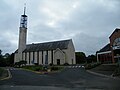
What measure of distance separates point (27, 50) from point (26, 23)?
12182 millimetres

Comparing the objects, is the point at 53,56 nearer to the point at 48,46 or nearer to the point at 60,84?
the point at 48,46

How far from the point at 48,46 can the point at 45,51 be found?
2.60 meters

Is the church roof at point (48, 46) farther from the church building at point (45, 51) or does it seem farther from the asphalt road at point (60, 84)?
the asphalt road at point (60, 84)

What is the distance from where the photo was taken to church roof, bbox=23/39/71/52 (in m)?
75.3

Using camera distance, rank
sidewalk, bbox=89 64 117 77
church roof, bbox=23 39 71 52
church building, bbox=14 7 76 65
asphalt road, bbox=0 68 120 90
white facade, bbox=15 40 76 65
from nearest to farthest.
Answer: asphalt road, bbox=0 68 120 90 < sidewalk, bbox=89 64 117 77 < white facade, bbox=15 40 76 65 < church building, bbox=14 7 76 65 < church roof, bbox=23 39 71 52

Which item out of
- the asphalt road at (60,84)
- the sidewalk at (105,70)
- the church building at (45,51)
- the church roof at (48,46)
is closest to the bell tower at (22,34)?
the church building at (45,51)

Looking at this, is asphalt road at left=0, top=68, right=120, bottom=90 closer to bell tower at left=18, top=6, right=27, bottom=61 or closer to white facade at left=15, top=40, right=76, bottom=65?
white facade at left=15, top=40, right=76, bottom=65

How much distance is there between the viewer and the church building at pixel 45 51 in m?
72.9

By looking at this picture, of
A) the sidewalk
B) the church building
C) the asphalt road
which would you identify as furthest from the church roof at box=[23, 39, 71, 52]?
the asphalt road

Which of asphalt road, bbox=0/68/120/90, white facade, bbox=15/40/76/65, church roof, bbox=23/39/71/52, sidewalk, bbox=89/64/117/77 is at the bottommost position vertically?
asphalt road, bbox=0/68/120/90

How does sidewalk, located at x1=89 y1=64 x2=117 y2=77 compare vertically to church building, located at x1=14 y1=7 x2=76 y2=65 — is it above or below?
below

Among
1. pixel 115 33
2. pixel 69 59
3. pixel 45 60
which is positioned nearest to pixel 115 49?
pixel 115 33

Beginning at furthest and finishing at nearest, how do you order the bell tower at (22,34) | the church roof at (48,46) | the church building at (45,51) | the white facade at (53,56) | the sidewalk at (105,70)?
the bell tower at (22,34) < the church roof at (48,46) < the church building at (45,51) < the white facade at (53,56) < the sidewalk at (105,70)

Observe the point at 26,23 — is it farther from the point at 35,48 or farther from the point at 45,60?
the point at 45,60
